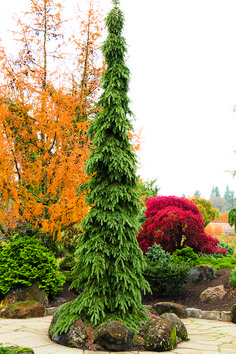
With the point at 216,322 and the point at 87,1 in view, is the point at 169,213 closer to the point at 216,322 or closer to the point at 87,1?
the point at 216,322

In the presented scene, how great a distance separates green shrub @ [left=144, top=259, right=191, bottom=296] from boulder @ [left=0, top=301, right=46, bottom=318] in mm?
3209

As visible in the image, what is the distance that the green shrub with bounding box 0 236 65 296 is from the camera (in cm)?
836

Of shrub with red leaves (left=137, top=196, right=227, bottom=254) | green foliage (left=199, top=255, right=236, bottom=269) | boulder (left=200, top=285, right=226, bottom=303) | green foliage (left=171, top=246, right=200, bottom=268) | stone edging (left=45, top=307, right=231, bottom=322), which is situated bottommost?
stone edging (left=45, top=307, right=231, bottom=322)

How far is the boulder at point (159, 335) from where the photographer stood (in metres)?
5.11

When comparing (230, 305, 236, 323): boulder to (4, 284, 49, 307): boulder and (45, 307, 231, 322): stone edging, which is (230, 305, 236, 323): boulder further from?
(4, 284, 49, 307): boulder

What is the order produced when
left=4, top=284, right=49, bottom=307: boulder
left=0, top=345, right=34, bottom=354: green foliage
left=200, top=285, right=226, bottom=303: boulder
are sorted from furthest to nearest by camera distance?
left=200, top=285, right=226, bottom=303: boulder → left=4, top=284, right=49, bottom=307: boulder → left=0, top=345, right=34, bottom=354: green foliage

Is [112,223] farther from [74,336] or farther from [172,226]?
[172,226]

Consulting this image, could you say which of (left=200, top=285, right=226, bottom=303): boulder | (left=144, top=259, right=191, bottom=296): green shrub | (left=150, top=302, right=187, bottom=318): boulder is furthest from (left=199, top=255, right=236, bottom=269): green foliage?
(left=150, top=302, right=187, bottom=318): boulder

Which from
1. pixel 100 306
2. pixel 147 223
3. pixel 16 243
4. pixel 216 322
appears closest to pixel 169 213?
pixel 147 223

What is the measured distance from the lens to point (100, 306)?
5539 mm

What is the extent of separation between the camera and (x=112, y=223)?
18.7 ft

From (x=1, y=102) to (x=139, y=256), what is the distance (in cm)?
668

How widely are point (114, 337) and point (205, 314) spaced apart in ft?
13.9

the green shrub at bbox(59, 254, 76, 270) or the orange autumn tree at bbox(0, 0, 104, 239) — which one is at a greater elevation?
the orange autumn tree at bbox(0, 0, 104, 239)
